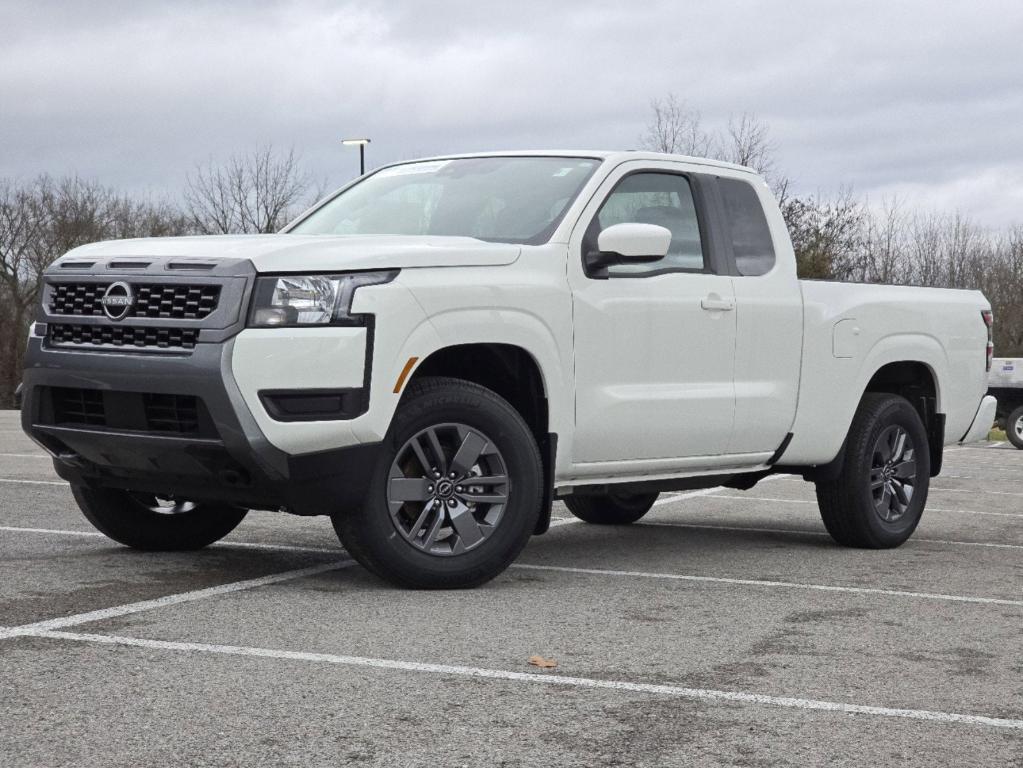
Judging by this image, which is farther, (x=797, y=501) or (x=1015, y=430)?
(x=1015, y=430)

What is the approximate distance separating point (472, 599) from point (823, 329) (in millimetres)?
2878

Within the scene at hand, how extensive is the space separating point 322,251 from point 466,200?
1.43 meters

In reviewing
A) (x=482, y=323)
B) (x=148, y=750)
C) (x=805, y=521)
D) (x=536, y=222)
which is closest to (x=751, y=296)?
(x=536, y=222)

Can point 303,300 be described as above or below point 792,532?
above

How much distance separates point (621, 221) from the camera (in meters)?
7.38

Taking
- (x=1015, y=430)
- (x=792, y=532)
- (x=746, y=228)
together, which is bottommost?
(x=1015, y=430)

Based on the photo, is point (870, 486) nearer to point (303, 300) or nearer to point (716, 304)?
point (716, 304)

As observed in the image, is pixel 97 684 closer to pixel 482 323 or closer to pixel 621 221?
pixel 482 323

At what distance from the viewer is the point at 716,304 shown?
7.59 meters

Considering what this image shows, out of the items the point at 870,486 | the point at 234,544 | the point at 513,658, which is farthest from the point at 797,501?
the point at 513,658

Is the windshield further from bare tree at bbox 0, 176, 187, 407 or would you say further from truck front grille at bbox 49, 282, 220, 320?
bare tree at bbox 0, 176, 187, 407

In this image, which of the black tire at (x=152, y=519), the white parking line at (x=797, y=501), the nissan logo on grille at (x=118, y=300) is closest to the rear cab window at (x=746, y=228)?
the black tire at (x=152, y=519)

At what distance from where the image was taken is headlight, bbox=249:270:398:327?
5.97 metres

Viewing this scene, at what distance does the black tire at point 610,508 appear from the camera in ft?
32.1
